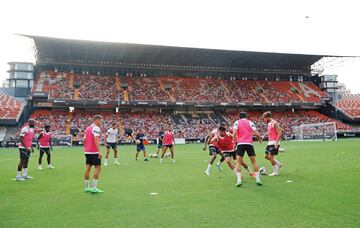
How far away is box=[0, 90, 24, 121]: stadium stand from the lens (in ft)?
158

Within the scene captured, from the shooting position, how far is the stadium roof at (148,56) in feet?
168

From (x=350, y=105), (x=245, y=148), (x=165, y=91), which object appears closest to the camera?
(x=245, y=148)

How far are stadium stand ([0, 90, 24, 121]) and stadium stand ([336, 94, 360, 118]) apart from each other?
61.5m

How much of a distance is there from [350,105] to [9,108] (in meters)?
66.6

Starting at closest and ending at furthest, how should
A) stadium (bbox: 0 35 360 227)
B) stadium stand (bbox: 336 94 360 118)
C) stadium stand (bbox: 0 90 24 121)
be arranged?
stadium (bbox: 0 35 360 227)
stadium stand (bbox: 0 90 24 121)
stadium stand (bbox: 336 94 360 118)

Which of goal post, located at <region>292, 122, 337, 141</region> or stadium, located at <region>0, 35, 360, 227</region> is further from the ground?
stadium, located at <region>0, 35, 360, 227</region>

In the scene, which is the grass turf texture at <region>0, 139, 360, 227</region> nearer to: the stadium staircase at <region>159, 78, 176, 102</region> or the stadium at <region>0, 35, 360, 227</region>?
the stadium at <region>0, 35, 360, 227</region>

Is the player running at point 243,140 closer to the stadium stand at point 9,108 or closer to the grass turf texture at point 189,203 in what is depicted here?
the grass turf texture at point 189,203

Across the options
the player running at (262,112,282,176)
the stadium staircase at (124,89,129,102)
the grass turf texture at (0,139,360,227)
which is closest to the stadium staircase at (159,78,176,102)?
the stadium staircase at (124,89,129,102)

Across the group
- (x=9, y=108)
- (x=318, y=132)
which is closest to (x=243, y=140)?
(x=318, y=132)

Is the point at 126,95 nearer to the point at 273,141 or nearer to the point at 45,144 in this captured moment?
the point at 45,144

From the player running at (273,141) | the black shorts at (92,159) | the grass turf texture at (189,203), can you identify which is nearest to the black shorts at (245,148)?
the grass turf texture at (189,203)

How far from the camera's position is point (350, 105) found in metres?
66.4

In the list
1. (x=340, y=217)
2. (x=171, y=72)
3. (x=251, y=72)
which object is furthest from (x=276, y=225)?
(x=251, y=72)
